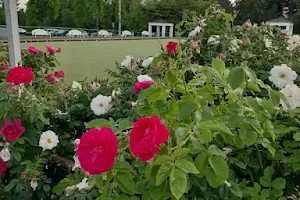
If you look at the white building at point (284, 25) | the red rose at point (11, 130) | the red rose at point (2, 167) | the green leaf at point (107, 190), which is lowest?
the red rose at point (2, 167)

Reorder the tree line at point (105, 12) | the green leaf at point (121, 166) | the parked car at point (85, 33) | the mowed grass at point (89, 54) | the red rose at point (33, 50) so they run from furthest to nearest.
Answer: the parked car at point (85, 33), the red rose at point (33, 50), the mowed grass at point (89, 54), the tree line at point (105, 12), the green leaf at point (121, 166)

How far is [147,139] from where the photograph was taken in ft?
1.89

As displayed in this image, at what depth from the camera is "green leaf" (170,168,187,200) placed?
0.58 m

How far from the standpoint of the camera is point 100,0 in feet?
9.34

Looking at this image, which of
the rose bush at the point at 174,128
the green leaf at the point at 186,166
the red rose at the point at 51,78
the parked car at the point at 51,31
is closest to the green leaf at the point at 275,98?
the rose bush at the point at 174,128

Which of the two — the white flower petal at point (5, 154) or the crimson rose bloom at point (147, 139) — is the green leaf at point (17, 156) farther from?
the crimson rose bloom at point (147, 139)

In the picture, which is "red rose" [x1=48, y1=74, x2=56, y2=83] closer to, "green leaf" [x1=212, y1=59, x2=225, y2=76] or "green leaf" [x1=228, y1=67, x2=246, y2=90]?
"green leaf" [x1=212, y1=59, x2=225, y2=76]

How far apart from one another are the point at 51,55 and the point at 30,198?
1.49 metres

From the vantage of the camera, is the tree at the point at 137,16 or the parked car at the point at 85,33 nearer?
the parked car at the point at 85,33

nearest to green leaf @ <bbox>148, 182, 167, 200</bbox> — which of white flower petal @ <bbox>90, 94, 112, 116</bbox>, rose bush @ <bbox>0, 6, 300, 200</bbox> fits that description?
rose bush @ <bbox>0, 6, 300, 200</bbox>

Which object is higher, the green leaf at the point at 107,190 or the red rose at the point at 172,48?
the red rose at the point at 172,48

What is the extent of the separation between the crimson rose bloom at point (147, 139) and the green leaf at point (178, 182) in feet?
0.17

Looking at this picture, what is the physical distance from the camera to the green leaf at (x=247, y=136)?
2.46ft

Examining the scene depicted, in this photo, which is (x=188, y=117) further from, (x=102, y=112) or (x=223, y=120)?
(x=102, y=112)
